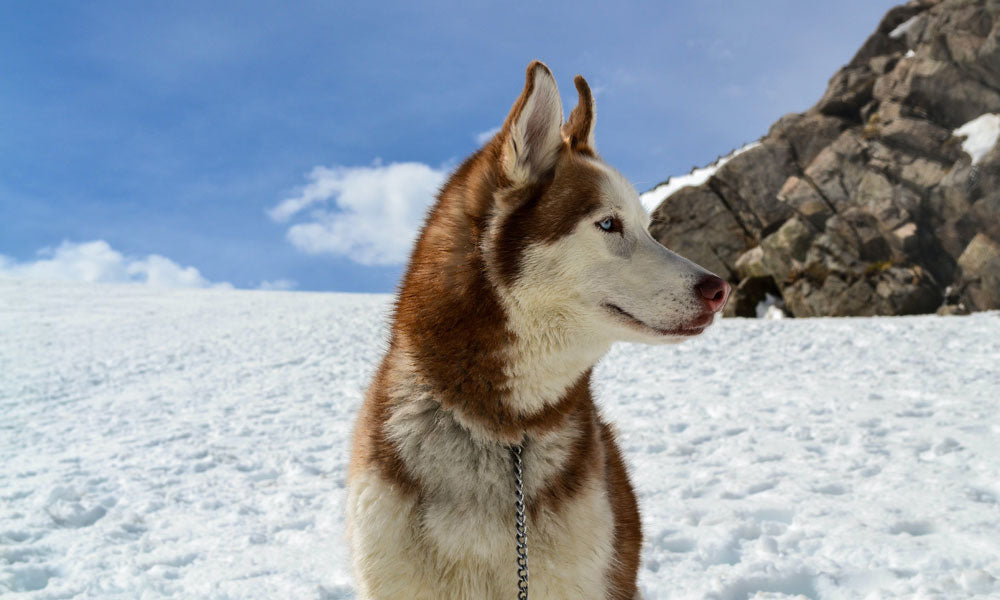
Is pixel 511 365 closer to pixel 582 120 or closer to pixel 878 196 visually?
pixel 582 120

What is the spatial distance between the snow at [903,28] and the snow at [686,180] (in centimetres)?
790

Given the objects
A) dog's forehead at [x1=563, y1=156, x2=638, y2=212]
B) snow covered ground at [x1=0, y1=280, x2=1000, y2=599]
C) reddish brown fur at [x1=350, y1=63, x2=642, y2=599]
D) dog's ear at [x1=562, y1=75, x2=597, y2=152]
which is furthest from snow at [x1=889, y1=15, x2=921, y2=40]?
reddish brown fur at [x1=350, y1=63, x2=642, y2=599]

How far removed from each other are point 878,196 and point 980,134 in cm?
405

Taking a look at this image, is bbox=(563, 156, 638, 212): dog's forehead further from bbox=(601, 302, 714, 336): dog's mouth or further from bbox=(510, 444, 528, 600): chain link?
bbox=(510, 444, 528, 600): chain link

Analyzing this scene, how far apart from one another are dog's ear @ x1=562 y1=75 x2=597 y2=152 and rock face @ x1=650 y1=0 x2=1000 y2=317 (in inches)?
735

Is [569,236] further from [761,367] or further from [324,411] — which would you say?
[761,367]

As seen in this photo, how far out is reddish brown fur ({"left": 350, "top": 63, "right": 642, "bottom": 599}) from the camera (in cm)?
231

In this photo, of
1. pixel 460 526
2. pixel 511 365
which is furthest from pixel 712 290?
pixel 460 526

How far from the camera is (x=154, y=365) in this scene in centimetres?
1439

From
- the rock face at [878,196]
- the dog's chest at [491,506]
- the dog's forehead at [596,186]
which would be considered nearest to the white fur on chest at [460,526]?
the dog's chest at [491,506]

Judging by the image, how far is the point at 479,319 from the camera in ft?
7.52

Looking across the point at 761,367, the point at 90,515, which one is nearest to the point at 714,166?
the point at 761,367

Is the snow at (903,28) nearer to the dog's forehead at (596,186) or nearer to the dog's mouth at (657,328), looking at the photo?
the dog's forehead at (596,186)

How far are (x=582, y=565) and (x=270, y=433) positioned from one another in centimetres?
735
